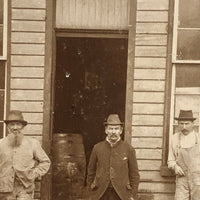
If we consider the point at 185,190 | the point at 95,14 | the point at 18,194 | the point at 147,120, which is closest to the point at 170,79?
the point at 147,120

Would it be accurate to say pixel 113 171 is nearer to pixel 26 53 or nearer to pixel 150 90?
pixel 150 90

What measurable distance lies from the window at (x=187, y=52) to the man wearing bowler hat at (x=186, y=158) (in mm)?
509

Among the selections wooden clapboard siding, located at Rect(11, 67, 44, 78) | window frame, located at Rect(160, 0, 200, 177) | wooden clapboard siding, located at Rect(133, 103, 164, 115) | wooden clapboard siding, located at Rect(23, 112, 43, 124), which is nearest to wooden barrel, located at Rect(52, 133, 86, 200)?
wooden clapboard siding, located at Rect(23, 112, 43, 124)

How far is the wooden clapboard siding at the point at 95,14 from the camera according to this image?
7.91 meters

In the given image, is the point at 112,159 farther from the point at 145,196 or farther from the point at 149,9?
the point at 149,9

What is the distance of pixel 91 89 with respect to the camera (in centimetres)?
990

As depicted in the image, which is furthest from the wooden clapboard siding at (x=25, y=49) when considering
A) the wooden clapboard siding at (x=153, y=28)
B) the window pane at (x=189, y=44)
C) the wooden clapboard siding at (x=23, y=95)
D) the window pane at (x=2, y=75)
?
the window pane at (x=189, y=44)

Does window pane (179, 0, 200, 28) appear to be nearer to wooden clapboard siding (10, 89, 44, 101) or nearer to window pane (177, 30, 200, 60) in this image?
window pane (177, 30, 200, 60)

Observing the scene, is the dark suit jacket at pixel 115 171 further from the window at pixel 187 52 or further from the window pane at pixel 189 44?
the window pane at pixel 189 44

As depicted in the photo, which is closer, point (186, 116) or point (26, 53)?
point (186, 116)

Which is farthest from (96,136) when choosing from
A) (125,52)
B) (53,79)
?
(53,79)

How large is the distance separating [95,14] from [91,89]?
233cm

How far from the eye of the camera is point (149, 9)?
7.60 meters

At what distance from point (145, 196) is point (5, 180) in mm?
2413
